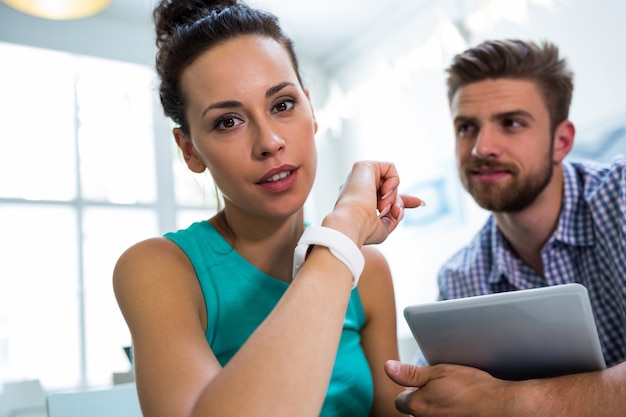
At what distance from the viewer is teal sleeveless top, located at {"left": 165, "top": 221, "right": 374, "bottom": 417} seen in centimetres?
106

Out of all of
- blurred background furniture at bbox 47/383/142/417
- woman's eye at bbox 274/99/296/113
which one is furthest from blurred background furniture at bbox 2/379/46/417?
woman's eye at bbox 274/99/296/113

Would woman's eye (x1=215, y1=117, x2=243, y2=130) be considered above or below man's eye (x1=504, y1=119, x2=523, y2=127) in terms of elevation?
below

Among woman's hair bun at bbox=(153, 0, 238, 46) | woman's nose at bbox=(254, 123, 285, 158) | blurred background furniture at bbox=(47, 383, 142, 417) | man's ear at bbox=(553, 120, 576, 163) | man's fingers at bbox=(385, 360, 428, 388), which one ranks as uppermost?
woman's hair bun at bbox=(153, 0, 238, 46)

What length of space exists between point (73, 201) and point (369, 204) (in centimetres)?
364

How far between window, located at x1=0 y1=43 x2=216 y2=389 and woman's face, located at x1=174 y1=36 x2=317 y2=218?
282 cm

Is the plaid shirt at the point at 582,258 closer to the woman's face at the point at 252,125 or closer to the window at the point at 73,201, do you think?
the woman's face at the point at 252,125

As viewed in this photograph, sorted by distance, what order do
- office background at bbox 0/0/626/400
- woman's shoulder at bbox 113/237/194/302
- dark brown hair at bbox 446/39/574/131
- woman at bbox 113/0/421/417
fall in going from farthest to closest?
office background at bbox 0/0/626/400, dark brown hair at bbox 446/39/574/131, woman's shoulder at bbox 113/237/194/302, woman at bbox 113/0/421/417

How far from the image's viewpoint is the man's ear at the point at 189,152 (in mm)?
1177

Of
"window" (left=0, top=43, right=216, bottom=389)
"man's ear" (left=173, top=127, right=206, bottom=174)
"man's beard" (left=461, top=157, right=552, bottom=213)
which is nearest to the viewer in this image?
"man's ear" (left=173, top=127, right=206, bottom=174)

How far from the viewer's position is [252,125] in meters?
1.03

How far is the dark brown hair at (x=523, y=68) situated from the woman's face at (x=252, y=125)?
1039mm

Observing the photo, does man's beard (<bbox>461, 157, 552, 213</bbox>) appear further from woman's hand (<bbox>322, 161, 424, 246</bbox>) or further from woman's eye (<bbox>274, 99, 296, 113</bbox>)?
woman's eye (<bbox>274, 99, 296, 113</bbox>)

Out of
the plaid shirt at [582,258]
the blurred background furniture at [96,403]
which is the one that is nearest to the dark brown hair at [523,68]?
the plaid shirt at [582,258]

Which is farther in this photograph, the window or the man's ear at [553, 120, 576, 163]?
the window
